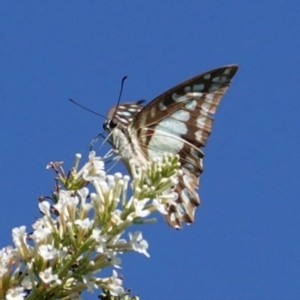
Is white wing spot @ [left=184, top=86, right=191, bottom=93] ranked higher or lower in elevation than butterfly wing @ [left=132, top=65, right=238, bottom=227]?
higher

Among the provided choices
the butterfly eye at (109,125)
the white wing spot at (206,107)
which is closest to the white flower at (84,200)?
the butterfly eye at (109,125)

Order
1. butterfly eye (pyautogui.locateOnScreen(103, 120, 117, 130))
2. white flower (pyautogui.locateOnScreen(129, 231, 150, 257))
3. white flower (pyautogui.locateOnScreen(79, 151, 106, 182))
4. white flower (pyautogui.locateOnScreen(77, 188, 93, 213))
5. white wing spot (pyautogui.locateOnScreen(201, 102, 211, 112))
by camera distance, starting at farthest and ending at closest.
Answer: white wing spot (pyautogui.locateOnScreen(201, 102, 211, 112)) → butterfly eye (pyautogui.locateOnScreen(103, 120, 117, 130)) → white flower (pyautogui.locateOnScreen(79, 151, 106, 182)) → white flower (pyautogui.locateOnScreen(77, 188, 93, 213)) → white flower (pyautogui.locateOnScreen(129, 231, 150, 257))

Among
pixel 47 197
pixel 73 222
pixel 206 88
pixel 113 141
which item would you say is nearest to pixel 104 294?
pixel 73 222

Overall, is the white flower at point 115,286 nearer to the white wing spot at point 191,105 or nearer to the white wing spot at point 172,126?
the white wing spot at point 172,126

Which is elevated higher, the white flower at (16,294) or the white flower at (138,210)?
the white flower at (138,210)

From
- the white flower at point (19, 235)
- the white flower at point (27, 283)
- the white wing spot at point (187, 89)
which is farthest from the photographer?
the white wing spot at point (187, 89)

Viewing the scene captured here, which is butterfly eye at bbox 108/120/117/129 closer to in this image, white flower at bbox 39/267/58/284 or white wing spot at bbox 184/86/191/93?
white wing spot at bbox 184/86/191/93

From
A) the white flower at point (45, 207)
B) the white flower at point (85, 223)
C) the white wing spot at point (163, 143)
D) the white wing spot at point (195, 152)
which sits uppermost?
the white wing spot at point (163, 143)

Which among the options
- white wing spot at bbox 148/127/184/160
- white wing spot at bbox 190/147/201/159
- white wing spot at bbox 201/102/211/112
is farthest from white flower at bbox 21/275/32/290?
white wing spot at bbox 201/102/211/112
